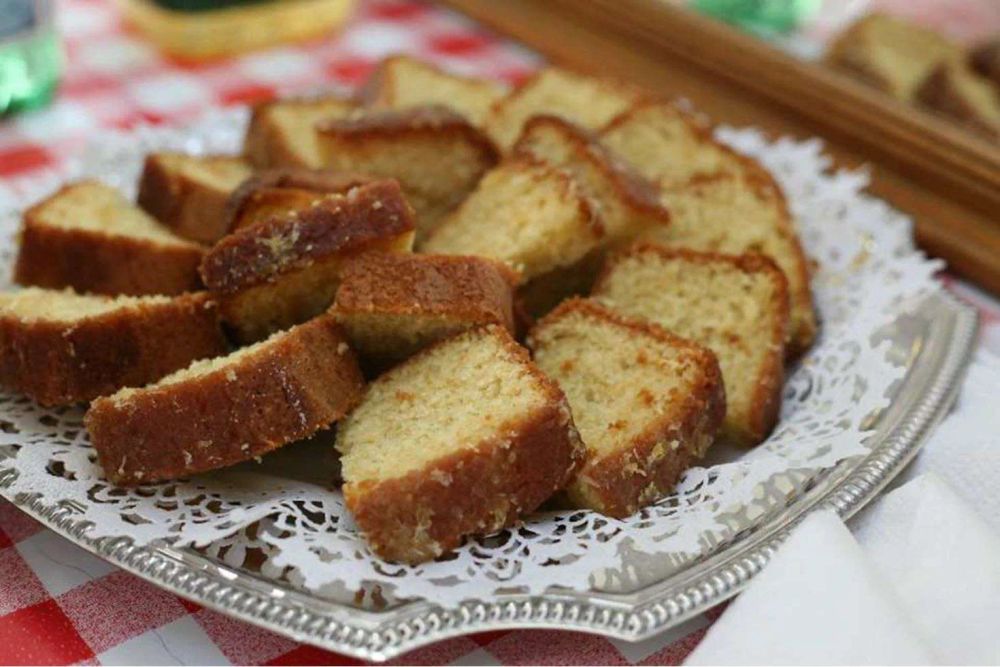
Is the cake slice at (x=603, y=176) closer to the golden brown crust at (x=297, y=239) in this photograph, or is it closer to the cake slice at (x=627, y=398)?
the cake slice at (x=627, y=398)

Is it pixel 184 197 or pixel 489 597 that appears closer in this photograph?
pixel 489 597

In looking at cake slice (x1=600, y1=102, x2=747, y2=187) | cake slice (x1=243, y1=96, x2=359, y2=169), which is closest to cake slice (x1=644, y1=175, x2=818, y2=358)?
cake slice (x1=600, y1=102, x2=747, y2=187)

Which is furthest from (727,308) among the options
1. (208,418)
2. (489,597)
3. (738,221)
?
(208,418)

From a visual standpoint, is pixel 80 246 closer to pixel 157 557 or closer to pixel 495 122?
pixel 157 557

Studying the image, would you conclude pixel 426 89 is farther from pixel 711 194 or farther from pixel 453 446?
pixel 453 446

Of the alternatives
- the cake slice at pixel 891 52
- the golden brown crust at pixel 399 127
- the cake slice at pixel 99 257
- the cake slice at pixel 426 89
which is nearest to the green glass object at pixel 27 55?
the cake slice at pixel 426 89
